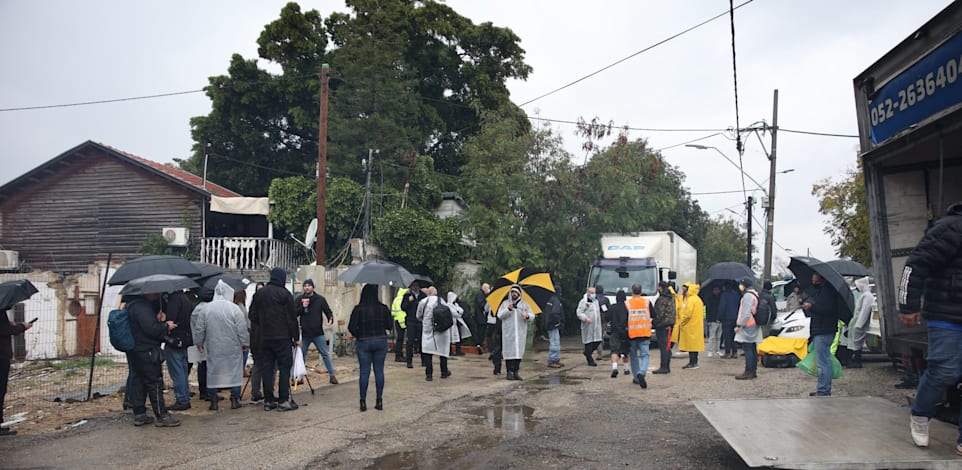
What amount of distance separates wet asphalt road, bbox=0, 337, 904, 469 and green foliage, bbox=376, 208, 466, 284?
9.81 m

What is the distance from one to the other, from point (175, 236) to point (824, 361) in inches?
791

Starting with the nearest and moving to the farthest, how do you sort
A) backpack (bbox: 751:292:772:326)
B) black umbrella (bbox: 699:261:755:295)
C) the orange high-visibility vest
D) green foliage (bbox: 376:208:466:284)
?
the orange high-visibility vest → backpack (bbox: 751:292:772:326) → black umbrella (bbox: 699:261:755:295) → green foliage (bbox: 376:208:466:284)

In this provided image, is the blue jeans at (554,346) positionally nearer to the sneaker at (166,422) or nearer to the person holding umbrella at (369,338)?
the person holding umbrella at (369,338)

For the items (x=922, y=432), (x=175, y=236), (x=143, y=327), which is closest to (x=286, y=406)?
(x=143, y=327)

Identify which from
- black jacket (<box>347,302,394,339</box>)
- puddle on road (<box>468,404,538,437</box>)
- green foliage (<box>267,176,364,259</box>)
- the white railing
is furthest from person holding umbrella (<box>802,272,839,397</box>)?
the white railing

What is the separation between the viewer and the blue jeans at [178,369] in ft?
29.1

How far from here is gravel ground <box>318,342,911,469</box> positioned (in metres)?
6.54

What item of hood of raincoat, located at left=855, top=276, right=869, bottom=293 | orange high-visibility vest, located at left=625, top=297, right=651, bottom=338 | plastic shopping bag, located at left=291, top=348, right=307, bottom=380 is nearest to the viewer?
plastic shopping bag, located at left=291, top=348, right=307, bottom=380

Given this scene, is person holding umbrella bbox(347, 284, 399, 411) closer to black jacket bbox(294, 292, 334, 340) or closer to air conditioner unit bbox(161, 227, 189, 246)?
black jacket bbox(294, 292, 334, 340)

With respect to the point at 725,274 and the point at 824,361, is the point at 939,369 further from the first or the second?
the point at 725,274

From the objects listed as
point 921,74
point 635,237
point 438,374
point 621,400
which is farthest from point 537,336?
point 921,74

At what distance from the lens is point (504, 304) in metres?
12.2

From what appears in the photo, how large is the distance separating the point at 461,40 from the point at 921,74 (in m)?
28.2

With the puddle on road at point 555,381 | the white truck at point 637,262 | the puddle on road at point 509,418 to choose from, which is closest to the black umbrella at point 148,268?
the puddle on road at point 509,418
